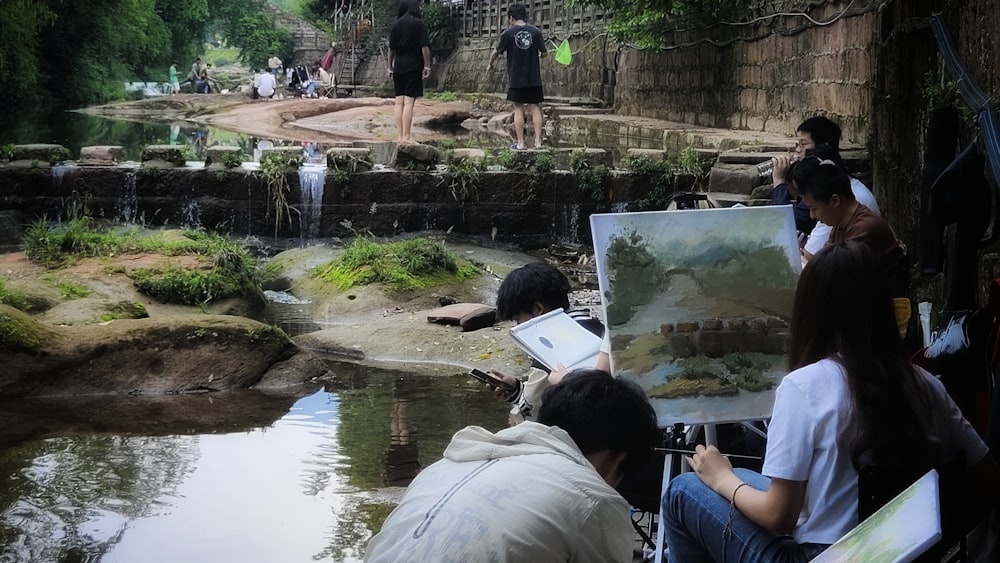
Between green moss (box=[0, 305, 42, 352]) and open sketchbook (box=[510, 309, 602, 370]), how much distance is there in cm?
393

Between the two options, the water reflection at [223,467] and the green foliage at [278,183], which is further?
the green foliage at [278,183]

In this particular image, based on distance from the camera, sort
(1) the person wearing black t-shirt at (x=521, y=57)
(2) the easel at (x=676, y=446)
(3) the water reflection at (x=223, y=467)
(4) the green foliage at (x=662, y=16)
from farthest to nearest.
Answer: (4) the green foliage at (x=662, y=16) < (1) the person wearing black t-shirt at (x=521, y=57) < (3) the water reflection at (x=223, y=467) < (2) the easel at (x=676, y=446)

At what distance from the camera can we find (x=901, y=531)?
6.63 feet

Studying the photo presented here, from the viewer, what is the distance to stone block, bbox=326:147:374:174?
42.8 feet

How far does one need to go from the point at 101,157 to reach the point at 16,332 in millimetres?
6873

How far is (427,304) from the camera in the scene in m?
9.82

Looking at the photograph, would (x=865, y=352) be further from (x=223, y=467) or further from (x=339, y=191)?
(x=339, y=191)

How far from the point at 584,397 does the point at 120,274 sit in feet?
24.3

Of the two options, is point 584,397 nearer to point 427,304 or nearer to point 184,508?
point 184,508

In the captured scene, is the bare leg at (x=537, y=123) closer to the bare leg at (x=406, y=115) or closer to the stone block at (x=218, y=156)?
the bare leg at (x=406, y=115)

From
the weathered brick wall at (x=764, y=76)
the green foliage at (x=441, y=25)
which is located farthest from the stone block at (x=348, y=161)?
the green foliage at (x=441, y=25)

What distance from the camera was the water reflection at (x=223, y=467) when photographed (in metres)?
4.78

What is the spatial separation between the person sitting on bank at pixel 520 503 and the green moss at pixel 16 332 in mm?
4889

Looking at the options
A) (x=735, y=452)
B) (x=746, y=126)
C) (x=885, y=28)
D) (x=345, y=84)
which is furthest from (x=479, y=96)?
(x=735, y=452)
